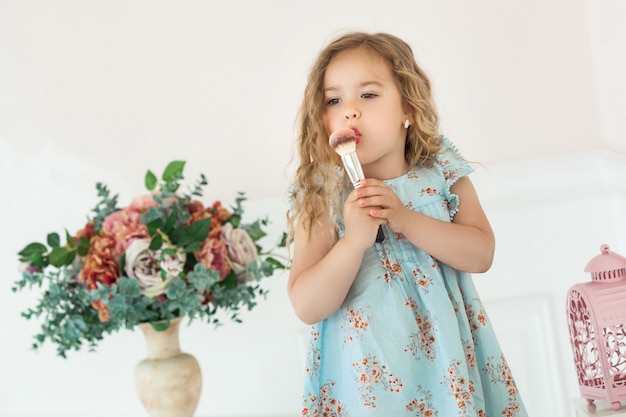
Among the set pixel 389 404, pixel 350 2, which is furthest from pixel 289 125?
pixel 389 404

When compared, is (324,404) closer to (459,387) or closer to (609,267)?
(459,387)

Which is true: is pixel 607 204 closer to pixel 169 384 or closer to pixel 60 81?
pixel 169 384

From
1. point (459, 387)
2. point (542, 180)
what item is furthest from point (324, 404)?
point (542, 180)

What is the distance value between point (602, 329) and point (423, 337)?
23 centimetres

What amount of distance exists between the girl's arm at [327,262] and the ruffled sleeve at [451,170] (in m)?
0.15

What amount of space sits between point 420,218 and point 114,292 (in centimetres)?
59

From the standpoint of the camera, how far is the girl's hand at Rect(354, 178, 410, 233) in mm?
1054

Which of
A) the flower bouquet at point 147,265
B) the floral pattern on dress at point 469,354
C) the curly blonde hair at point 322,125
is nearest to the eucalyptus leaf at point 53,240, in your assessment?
the flower bouquet at point 147,265

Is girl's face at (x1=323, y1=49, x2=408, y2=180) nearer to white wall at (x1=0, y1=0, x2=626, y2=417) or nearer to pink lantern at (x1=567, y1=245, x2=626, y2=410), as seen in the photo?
pink lantern at (x1=567, y1=245, x2=626, y2=410)

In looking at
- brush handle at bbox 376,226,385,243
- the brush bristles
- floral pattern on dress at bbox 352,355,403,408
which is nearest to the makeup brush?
the brush bristles

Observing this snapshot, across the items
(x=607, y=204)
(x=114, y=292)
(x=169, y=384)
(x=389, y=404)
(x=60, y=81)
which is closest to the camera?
(x=389, y=404)

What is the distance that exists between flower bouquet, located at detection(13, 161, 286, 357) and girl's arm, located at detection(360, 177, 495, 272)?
478mm

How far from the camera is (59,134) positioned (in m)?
1.86

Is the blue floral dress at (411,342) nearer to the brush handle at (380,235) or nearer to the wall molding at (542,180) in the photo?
the brush handle at (380,235)
